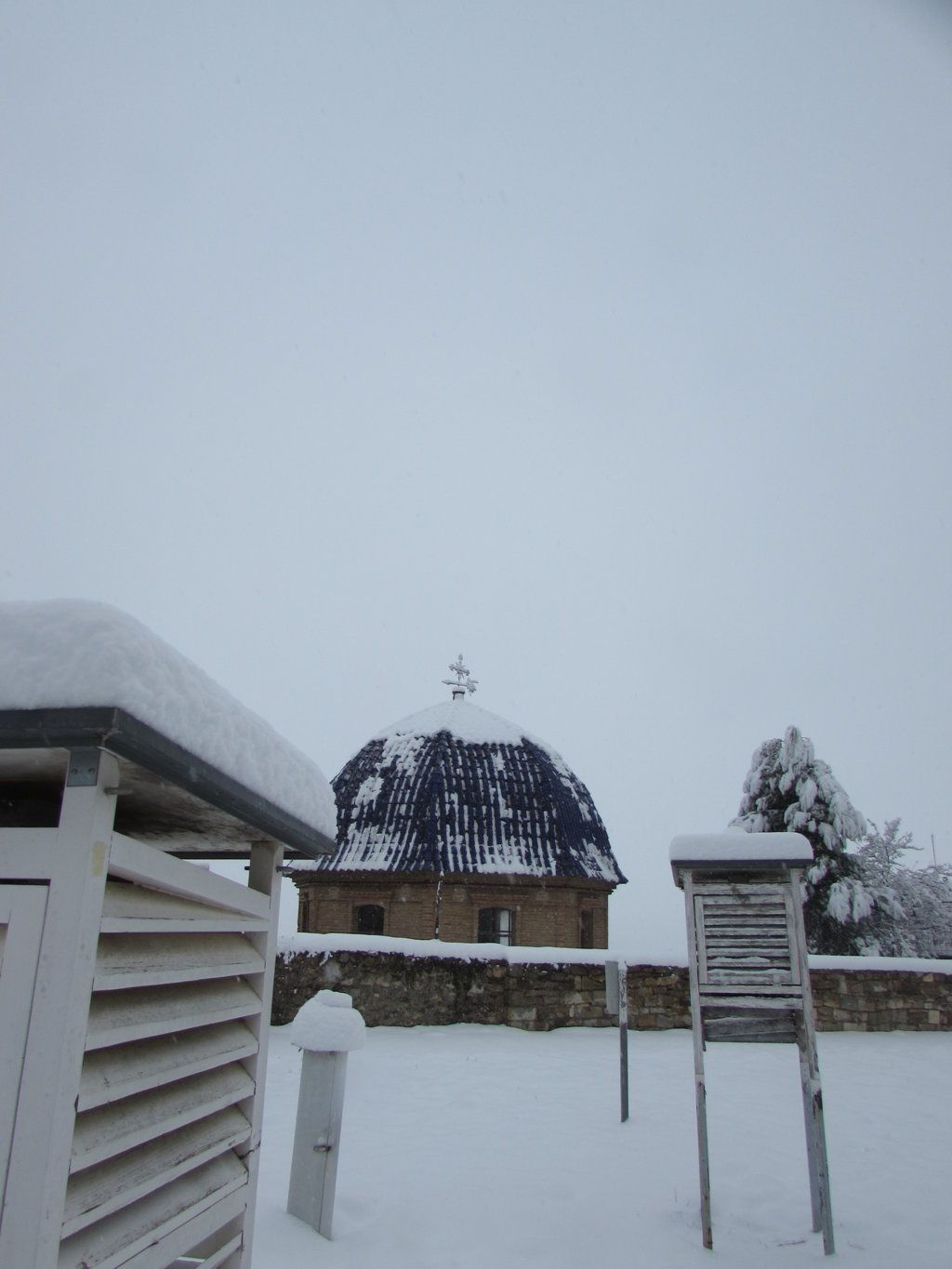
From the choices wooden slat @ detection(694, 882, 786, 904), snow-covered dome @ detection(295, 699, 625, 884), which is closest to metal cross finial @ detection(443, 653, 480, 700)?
snow-covered dome @ detection(295, 699, 625, 884)

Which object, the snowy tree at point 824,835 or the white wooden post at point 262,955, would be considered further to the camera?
the snowy tree at point 824,835

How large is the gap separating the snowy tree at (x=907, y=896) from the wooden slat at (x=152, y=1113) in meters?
22.2

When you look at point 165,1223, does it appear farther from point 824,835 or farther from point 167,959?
point 824,835

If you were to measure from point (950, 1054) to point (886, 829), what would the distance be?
1484cm

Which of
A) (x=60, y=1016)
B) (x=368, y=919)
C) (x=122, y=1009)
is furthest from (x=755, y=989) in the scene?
(x=368, y=919)

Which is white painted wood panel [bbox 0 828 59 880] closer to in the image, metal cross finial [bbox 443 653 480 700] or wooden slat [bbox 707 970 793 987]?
wooden slat [bbox 707 970 793 987]

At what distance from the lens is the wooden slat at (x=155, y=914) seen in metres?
2.46

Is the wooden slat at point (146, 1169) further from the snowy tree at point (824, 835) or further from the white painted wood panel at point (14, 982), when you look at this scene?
the snowy tree at point (824, 835)

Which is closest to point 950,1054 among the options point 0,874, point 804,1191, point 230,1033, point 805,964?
point 804,1191

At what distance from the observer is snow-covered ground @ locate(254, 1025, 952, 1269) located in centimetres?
509

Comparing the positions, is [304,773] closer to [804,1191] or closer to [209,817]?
[209,817]

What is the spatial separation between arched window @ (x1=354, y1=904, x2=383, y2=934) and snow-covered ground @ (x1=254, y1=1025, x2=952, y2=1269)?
268 inches

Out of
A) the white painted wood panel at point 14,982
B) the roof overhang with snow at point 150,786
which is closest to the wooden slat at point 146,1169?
the white painted wood panel at point 14,982

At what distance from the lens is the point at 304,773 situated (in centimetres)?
345
